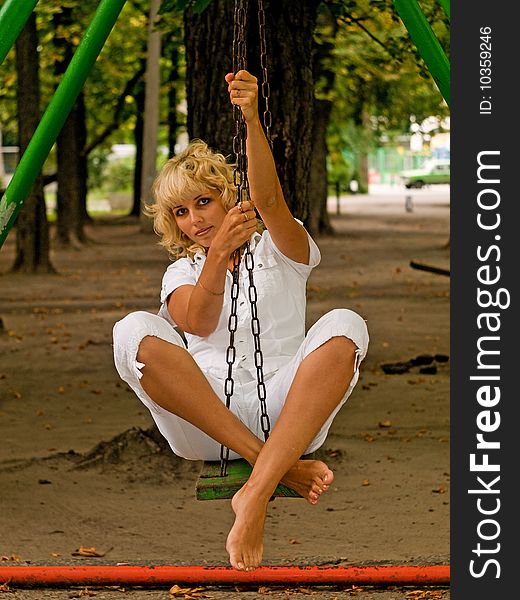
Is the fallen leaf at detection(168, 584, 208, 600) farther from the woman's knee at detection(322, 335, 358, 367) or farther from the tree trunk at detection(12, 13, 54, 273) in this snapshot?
the tree trunk at detection(12, 13, 54, 273)

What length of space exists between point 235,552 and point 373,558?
1763 millimetres

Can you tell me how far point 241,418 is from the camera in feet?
13.4

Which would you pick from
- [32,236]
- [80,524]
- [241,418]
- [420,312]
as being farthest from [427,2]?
[32,236]

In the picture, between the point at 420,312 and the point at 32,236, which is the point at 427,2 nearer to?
the point at 420,312

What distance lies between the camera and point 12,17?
4.23m

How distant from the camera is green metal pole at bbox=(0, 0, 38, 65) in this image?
4223 millimetres

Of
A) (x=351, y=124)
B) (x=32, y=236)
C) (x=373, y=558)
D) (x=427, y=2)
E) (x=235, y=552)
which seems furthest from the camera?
(x=351, y=124)

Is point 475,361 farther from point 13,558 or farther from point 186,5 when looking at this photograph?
point 186,5

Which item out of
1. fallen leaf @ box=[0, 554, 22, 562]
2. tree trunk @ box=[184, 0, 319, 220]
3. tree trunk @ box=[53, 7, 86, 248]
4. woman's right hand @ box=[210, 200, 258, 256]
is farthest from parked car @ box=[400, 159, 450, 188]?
woman's right hand @ box=[210, 200, 258, 256]

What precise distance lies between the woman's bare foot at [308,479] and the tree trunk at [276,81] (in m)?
2.79

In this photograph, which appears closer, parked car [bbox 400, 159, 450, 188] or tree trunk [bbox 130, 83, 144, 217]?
tree trunk [bbox 130, 83, 144, 217]

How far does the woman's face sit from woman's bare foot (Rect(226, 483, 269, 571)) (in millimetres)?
909

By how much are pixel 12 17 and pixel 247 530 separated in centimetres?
188

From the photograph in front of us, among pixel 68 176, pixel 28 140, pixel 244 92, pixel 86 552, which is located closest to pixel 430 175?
pixel 68 176
